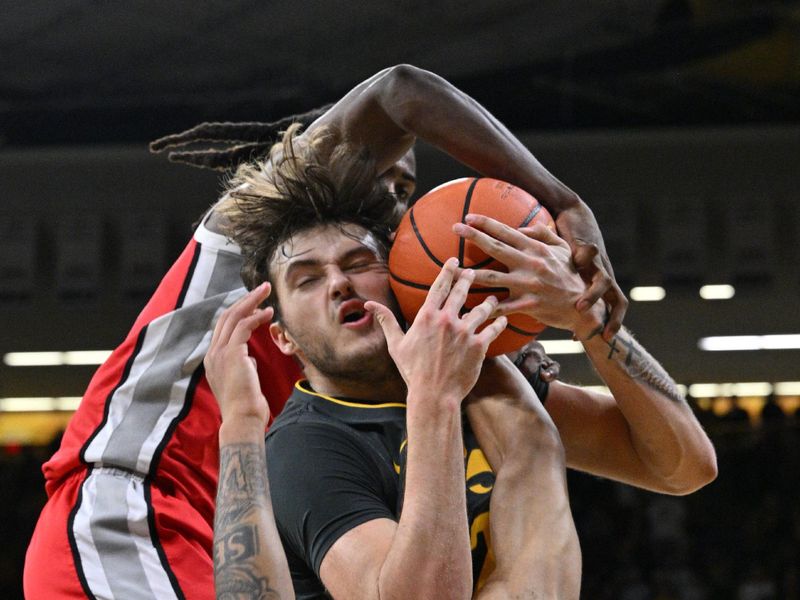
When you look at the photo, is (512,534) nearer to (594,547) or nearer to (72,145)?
(594,547)

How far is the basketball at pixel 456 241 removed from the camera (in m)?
2.25

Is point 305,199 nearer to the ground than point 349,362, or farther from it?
farther from it

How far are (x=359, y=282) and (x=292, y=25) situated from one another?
888 centimetres

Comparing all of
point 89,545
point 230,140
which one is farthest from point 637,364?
point 230,140

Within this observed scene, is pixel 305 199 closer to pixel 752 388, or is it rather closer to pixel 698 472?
pixel 698 472

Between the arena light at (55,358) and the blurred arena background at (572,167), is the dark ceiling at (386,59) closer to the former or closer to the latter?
the blurred arena background at (572,167)

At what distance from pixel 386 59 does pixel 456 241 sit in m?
9.49

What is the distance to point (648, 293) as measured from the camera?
39.0 ft

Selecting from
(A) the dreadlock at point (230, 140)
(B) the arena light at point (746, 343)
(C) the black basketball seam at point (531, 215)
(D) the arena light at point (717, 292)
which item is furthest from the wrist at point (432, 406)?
(B) the arena light at point (746, 343)

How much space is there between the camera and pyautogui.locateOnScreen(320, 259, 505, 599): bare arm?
190 centimetres

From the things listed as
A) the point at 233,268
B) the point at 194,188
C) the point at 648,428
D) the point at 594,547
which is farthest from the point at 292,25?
the point at 648,428

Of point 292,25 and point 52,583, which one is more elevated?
point 292,25

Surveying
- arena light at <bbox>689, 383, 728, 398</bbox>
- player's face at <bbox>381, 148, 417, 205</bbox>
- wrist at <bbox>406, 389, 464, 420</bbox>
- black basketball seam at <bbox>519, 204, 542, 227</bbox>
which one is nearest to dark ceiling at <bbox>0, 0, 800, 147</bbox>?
arena light at <bbox>689, 383, 728, 398</bbox>

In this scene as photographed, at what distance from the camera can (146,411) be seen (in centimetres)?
291
